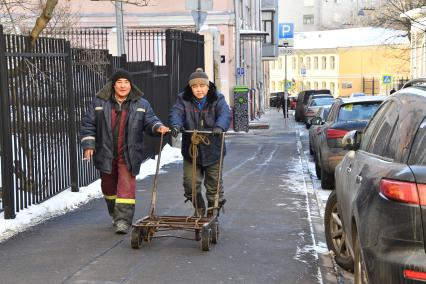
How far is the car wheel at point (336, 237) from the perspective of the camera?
5953 millimetres

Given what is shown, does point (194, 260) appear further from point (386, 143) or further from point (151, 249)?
point (386, 143)

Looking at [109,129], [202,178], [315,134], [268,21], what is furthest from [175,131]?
[268,21]

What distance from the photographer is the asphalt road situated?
5672mm

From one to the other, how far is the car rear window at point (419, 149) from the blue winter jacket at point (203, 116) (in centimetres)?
323

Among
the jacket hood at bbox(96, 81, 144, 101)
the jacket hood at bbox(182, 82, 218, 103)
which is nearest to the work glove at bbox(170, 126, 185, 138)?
the jacket hood at bbox(182, 82, 218, 103)

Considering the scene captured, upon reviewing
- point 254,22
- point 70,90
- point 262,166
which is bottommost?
point 262,166

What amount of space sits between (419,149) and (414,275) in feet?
2.50

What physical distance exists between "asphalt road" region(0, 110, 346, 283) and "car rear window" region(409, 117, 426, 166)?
2.03 meters

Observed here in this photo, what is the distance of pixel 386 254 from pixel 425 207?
1.21 feet

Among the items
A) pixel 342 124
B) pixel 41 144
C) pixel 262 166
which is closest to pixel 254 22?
pixel 262 166

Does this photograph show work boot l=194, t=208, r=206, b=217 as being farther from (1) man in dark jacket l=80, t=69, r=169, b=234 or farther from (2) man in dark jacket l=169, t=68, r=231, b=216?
(1) man in dark jacket l=80, t=69, r=169, b=234

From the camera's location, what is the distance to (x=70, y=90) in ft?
31.3

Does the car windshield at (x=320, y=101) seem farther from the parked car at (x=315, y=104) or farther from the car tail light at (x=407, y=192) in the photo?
the car tail light at (x=407, y=192)

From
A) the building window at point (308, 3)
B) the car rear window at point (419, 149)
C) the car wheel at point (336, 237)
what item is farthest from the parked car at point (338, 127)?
the building window at point (308, 3)
